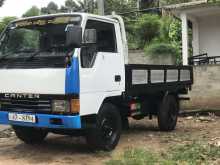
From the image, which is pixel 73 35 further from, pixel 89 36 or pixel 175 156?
pixel 175 156

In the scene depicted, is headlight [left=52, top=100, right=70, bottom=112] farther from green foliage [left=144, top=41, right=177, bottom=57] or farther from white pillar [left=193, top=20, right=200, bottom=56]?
white pillar [left=193, top=20, right=200, bottom=56]

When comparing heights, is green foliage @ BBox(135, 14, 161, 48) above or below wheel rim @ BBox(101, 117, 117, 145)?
above

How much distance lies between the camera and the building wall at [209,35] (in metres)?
20.8

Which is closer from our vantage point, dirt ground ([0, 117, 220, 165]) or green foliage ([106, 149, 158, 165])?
green foliage ([106, 149, 158, 165])

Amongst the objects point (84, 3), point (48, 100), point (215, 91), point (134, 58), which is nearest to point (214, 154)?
point (48, 100)

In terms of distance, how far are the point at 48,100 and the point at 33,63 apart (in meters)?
0.71

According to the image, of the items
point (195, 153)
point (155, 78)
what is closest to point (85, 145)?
point (155, 78)

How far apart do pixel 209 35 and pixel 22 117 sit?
43.8 feet

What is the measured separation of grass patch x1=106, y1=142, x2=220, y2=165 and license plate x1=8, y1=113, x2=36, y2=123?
1.64 metres

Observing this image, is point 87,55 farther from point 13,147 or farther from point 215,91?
point 215,91

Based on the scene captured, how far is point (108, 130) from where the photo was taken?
976cm

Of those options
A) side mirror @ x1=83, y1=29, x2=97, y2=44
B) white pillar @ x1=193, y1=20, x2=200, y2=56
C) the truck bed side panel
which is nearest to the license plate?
side mirror @ x1=83, y1=29, x2=97, y2=44

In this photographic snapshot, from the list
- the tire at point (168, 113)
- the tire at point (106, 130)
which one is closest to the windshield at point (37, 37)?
the tire at point (106, 130)

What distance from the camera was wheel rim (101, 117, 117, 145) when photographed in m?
9.58
